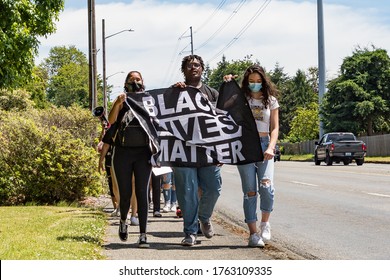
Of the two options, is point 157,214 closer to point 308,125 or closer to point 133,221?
point 133,221

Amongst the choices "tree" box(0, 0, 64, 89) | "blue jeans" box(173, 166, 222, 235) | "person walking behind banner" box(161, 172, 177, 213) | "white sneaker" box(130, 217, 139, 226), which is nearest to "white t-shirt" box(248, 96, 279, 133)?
"blue jeans" box(173, 166, 222, 235)

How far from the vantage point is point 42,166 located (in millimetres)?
16203

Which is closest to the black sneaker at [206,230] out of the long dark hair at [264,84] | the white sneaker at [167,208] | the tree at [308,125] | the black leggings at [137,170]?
the black leggings at [137,170]

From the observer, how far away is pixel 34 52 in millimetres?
23516

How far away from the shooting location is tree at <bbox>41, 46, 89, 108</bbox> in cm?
13125

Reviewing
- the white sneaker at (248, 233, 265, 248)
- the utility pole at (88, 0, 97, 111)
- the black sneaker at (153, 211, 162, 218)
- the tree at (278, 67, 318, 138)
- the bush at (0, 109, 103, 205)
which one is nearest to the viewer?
the white sneaker at (248, 233, 265, 248)

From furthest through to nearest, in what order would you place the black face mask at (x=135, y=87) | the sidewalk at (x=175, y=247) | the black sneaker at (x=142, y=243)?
the black face mask at (x=135, y=87), the black sneaker at (x=142, y=243), the sidewalk at (x=175, y=247)

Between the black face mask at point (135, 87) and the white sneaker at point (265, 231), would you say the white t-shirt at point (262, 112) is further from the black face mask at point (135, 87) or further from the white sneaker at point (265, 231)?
the black face mask at point (135, 87)

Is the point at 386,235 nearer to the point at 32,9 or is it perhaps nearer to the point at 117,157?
the point at 117,157

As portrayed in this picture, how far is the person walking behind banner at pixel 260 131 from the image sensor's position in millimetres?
8922

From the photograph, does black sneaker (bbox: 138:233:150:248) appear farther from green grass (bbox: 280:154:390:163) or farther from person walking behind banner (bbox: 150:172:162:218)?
green grass (bbox: 280:154:390:163)

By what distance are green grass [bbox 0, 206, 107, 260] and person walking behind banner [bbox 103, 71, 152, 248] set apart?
62cm
